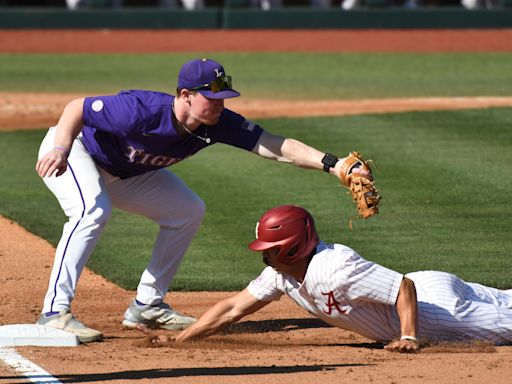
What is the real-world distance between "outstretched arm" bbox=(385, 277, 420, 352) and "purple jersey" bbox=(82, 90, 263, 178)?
1.26m

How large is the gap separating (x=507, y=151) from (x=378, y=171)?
5.19 ft

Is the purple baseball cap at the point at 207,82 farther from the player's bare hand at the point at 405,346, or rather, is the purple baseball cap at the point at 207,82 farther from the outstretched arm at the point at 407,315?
the player's bare hand at the point at 405,346

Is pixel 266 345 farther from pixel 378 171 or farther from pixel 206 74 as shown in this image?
pixel 378 171

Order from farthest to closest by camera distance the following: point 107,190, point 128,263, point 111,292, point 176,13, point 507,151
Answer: point 176,13 → point 507,151 → point 128,263 → point 111,292 → point 107,190

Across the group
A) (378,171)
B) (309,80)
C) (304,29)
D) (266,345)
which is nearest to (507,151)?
(378,171)

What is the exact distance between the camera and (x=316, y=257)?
5785 mm

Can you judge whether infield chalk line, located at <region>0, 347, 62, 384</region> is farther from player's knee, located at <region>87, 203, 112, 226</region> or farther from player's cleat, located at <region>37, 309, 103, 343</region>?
player's knee, located at <region>87, 203, 112, 226</region>

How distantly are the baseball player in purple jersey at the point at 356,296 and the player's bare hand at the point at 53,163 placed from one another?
106 cm

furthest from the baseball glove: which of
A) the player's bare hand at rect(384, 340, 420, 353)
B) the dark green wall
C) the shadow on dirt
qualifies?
the dark green wall

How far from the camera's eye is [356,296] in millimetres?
5797

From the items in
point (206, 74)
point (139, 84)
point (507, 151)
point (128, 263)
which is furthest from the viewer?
point (139, 84)

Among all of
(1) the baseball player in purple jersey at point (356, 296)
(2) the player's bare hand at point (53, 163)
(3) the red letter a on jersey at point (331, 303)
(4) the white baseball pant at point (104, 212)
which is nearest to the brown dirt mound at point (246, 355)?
(1) the baseball player in purple jersey at point (356, 296)

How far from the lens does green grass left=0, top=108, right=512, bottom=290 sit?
8.50m

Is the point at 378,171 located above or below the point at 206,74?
below
